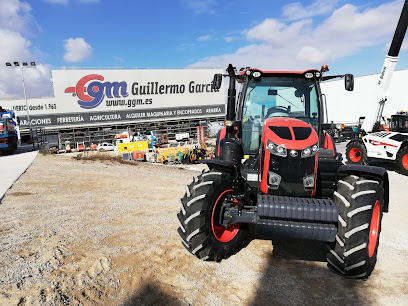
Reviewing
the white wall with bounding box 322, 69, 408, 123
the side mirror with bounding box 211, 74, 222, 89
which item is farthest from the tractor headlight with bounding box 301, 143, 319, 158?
the white wall with bounding box 322, 69, 408, 123

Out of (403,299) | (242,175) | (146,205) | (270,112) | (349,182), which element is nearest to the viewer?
(403,299)

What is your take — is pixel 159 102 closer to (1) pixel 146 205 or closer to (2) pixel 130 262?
(1) pixel 146 205

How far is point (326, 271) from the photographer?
3.67m

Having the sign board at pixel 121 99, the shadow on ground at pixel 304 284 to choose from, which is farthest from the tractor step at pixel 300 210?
the sign board at pixel 121 99

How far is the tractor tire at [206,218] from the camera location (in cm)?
353

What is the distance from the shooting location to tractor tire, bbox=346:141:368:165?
36.9 feet

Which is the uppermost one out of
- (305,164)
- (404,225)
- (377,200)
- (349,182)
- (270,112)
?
(270,112)

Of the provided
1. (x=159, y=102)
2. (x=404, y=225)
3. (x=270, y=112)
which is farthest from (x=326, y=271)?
(x=159, y=102)

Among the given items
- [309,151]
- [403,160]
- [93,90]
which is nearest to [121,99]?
[93,90]

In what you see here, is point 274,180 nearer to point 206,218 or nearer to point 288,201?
point 288,201

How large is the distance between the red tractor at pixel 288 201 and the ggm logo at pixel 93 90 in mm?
28978

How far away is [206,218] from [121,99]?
99.6ft

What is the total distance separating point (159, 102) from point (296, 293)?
105 feet

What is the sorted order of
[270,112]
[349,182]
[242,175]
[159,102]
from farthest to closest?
[159,102], [270,112], [242,175], [349,182]
